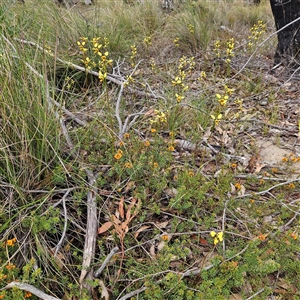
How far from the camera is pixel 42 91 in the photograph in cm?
181

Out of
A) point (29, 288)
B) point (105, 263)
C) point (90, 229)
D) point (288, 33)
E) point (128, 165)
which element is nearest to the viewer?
point (29, 288)

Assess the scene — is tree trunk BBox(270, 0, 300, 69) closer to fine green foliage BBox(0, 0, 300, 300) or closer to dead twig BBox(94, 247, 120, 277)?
fine green foliage BBox(0, 0, 300, 300)

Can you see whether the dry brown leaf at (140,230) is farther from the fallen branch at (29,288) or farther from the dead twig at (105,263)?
the fallen branch at (29,288)

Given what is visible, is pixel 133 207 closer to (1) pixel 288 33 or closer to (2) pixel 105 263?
(2) pixel 105 263

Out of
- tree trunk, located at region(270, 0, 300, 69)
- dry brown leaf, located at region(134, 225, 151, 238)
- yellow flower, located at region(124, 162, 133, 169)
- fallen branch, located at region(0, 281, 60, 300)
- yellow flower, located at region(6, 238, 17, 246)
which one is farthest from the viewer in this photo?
tree trunk, located at region(270, 0, 300, 69)

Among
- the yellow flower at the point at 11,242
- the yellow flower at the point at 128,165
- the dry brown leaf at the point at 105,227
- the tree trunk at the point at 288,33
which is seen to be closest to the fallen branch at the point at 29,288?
the yellow flower at the point at 11,242

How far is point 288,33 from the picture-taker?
11.4 ft

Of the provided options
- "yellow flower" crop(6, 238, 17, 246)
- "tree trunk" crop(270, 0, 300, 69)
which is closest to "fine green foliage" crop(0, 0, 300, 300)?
"yellow flower" crop(6, 238, 17, 246)

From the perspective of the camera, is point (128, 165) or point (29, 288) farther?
point (128, 165)

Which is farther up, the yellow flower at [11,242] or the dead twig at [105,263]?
the yellow flower at [11,242]

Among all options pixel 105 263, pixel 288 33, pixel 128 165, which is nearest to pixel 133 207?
pixel 128 165

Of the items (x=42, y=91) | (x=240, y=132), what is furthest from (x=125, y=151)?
(x=240, y=132)

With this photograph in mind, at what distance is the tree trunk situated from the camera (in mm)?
3314

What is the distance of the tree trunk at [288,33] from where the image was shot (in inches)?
130
